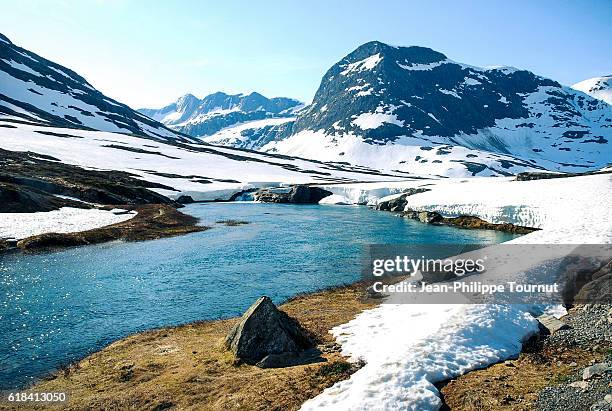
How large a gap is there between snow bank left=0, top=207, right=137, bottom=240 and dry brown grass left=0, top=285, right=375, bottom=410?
30.7 m

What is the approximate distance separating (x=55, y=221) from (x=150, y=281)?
25884 mm

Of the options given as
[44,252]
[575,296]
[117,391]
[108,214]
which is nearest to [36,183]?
[108,214]

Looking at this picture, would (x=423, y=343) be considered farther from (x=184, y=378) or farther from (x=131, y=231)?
(x=131, y=231)

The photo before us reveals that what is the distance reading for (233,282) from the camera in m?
30.8

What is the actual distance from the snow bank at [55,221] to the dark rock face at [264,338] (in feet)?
117

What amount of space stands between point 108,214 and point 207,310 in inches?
1592

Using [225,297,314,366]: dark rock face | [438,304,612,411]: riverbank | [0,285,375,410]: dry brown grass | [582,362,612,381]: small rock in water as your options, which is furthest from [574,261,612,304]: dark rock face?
[225,297,314,366]: dark rock face

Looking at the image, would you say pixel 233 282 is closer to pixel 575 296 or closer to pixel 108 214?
pixel 575 296

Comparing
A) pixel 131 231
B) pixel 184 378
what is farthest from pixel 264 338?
pixel 131 231

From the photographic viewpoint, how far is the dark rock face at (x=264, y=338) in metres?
16.9

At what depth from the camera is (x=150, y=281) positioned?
102ft

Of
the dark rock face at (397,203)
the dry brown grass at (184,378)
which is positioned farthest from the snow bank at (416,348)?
the dark rock face at (397,203)

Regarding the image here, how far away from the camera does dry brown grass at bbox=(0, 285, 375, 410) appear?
13531 mm

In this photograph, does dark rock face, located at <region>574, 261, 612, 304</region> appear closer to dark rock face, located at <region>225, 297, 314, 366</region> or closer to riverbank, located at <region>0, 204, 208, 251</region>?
dark rock face, located at <region>225, 297, 314, 366</region>
